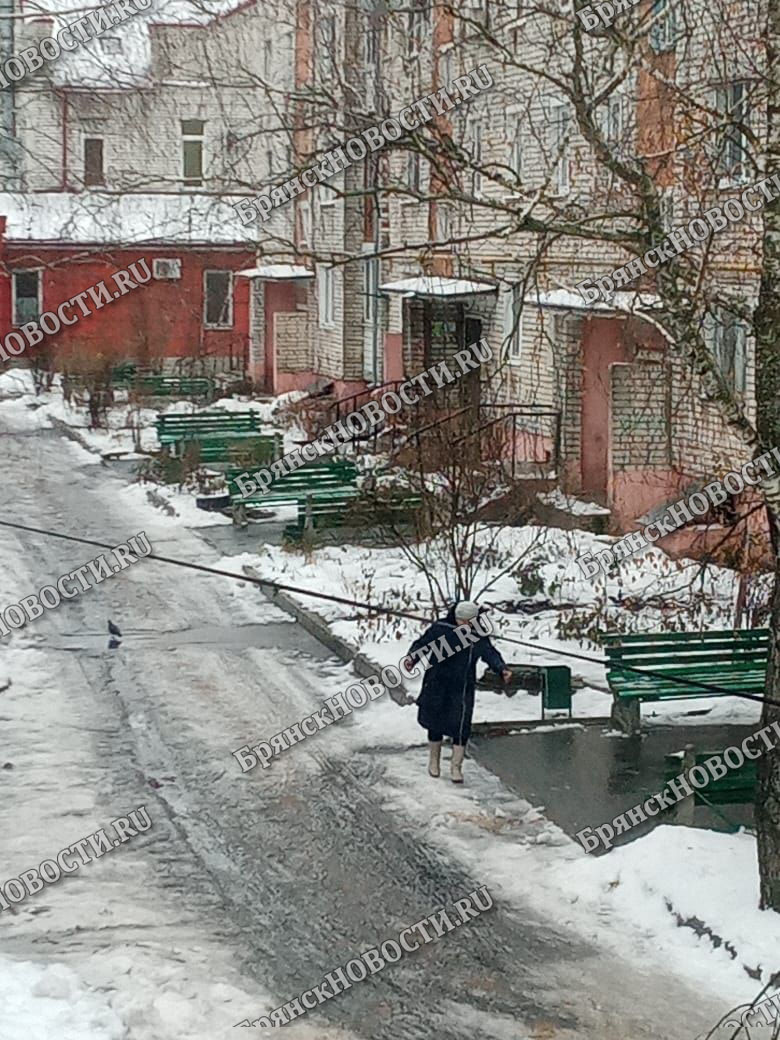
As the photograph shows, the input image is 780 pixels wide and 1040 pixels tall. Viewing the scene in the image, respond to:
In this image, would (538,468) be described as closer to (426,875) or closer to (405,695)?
(405,695)

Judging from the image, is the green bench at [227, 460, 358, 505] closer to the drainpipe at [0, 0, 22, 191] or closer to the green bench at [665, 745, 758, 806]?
the drainpipe at [0, 0, 22, 191]

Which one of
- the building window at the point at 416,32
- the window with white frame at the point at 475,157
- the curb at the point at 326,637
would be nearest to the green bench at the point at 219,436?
the window with white frame at the point at 475,157

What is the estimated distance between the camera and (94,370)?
28.7 metres

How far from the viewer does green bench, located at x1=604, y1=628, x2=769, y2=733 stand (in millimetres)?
10742

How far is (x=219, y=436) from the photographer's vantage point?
23203 millimetres

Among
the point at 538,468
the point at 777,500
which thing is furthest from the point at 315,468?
the point at 777,500

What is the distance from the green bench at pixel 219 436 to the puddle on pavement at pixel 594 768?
11.3 m

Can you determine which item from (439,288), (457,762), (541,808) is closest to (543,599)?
(457,762)

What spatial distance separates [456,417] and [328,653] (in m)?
2.37

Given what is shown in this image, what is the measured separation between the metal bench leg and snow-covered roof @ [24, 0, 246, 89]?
5.14 metres

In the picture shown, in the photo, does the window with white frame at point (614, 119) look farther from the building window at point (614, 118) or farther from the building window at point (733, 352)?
the building window at point (733, 352)

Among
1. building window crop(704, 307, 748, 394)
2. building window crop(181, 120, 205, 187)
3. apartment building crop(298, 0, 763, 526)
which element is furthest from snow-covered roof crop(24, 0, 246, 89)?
building window crop(181, 120, 205, 187)

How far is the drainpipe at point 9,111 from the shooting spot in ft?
42.6

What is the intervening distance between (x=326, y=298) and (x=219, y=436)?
28.3 feet
